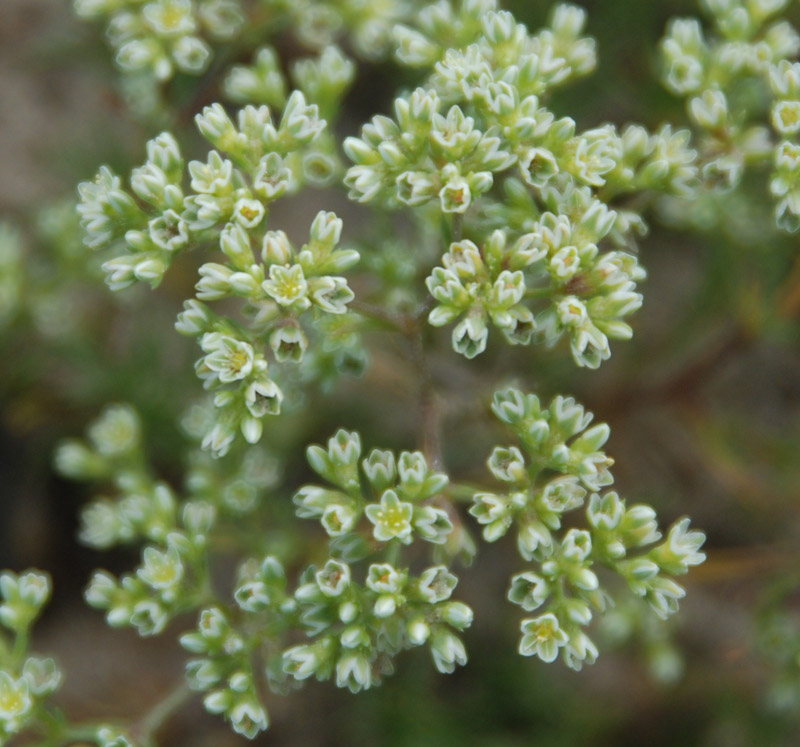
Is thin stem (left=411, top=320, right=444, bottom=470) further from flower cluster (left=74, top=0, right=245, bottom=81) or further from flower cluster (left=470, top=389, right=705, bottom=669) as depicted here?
flower cluster (left=74, top=0, right=245, bottom=81)

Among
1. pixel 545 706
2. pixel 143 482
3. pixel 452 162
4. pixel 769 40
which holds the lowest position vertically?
pixel 545 706

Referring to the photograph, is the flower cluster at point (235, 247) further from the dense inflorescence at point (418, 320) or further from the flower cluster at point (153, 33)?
the flower cluster at point (153, 33)

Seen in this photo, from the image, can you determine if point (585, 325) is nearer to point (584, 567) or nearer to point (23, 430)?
point (584, 567)

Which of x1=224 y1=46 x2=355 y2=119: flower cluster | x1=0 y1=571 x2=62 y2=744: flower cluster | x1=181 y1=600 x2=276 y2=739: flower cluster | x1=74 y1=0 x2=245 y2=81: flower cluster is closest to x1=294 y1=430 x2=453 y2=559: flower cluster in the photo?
x1=181 y1=600 x2=276 y2=739: flower cluster

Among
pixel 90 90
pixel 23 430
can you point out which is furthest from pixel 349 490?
pixel 90 90

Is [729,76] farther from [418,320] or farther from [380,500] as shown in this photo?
[380,500]
